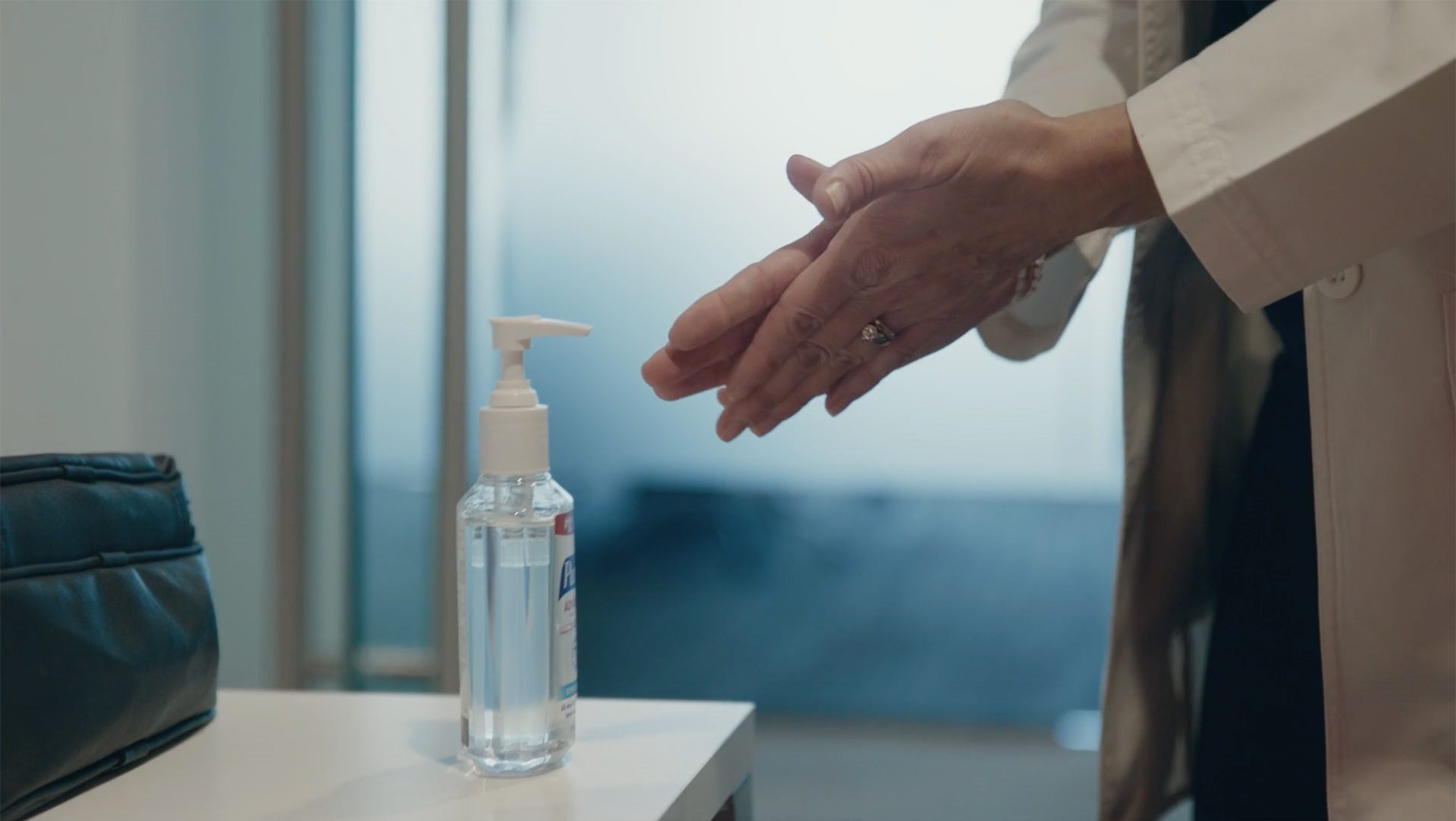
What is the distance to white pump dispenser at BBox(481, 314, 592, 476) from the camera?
0.49 meters

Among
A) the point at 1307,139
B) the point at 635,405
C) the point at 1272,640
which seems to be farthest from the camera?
the point at 635,405

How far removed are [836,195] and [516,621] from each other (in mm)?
228

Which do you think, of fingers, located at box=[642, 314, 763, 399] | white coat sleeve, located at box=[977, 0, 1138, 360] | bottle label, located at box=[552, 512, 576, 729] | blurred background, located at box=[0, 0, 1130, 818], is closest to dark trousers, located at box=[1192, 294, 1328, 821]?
white coat sleeve, located at box=[977, 0, 1138, 360]

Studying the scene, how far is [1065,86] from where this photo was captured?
0.72 m

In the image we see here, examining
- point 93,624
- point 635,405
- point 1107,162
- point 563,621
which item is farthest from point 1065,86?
point 635,405

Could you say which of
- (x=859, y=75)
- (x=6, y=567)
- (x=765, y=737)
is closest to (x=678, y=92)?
(x=859, y=75)

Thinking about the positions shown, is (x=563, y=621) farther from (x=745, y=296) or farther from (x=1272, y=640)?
(x=1272, y=640)

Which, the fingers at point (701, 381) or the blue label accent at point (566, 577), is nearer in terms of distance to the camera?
the blue label accent at point (566, 577)

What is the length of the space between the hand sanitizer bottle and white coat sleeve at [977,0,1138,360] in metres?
0.37

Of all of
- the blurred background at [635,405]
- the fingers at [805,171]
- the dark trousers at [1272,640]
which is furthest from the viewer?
the blurred background at [635,405]

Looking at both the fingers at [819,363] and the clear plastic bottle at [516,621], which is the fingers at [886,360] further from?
the clear plastic bottle at [516,621]

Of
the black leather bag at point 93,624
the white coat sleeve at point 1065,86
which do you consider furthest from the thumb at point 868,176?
the black leather bag at point 93,624

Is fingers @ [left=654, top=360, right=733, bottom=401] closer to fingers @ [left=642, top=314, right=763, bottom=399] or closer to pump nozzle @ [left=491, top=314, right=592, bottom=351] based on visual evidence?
fingers @ [left=642, top=314, right=763, bottom=399]

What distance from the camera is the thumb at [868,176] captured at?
50 cm
